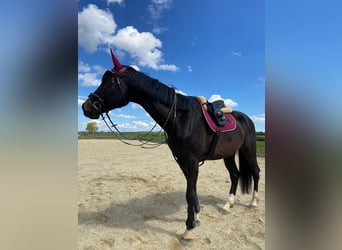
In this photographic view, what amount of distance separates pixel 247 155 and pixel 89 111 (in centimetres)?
307

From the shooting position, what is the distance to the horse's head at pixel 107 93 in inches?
107

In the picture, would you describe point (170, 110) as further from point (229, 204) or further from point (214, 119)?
point (229, 204)

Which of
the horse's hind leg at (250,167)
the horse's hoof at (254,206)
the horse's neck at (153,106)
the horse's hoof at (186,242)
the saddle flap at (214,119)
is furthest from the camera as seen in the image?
the horse's hind leg at (250,167)

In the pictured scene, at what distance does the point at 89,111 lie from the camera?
8.91ft

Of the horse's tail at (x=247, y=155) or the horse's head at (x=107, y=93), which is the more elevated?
the horse's head at (x=107, y=93)

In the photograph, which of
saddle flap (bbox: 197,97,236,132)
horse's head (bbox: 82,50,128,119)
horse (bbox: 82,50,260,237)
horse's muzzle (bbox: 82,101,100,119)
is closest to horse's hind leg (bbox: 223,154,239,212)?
horse (bbox: 82,50,260,237)

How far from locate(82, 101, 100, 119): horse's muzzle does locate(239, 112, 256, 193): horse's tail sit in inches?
110

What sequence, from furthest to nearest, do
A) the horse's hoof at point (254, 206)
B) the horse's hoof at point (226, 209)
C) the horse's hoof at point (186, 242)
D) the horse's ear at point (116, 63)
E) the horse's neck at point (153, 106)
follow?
1. the horse's hoof at point (254, 206)
2. the horse's hoof at point (226, 209)
3. the horse's neck at point (153, 106)
4. the horse's hoof at point (186, 242)
5. the horse's ear at point (116, 63)

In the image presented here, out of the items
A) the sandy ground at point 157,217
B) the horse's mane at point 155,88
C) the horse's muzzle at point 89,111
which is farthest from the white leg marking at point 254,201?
the horse's muzzle at point 89,111

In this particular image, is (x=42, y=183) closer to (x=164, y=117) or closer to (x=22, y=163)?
(x=22, y=163)

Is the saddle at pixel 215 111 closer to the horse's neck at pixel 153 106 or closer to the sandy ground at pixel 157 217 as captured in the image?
the horse's neck at pixel 153 106

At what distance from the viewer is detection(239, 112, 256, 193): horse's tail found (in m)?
4.19

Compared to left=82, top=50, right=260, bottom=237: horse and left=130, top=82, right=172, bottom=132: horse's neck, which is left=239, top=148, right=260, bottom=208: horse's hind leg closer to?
left=82, top=50, right=260, bottom=237: horse

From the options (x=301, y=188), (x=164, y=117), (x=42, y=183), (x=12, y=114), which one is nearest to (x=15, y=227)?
(x=42, y=183)
